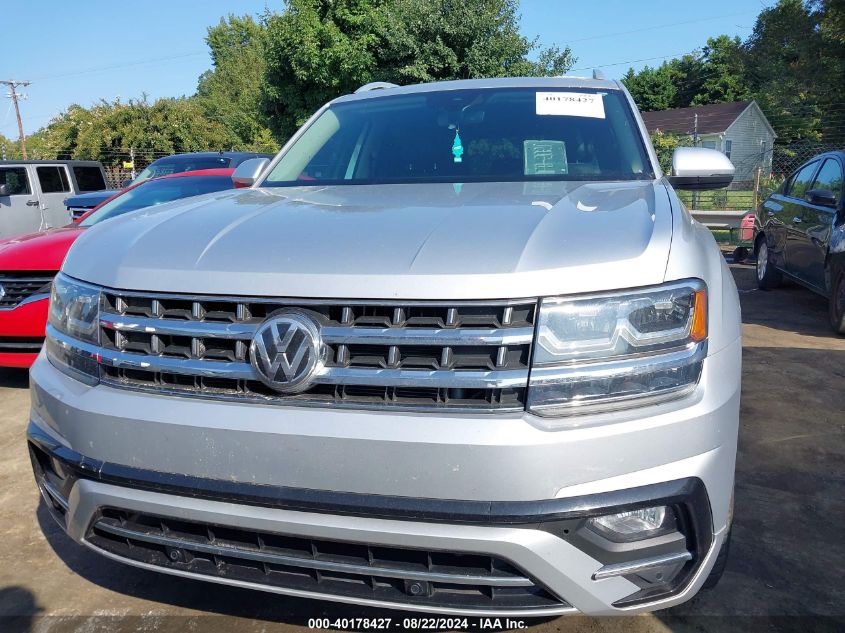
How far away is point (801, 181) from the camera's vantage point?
24.6ft

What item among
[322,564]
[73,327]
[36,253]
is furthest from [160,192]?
[322,564]

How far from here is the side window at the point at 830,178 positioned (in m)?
6.25

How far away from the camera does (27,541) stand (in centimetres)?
288

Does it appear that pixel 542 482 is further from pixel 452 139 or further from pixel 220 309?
pixel 452 139

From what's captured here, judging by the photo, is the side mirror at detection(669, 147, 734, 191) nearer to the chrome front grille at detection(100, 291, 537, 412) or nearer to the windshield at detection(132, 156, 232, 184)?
the chrome front grille at detection(100, 291, 537, 412)

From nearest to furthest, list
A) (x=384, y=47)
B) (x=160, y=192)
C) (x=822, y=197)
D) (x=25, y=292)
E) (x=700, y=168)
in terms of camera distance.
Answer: (x=700, y=168) < (x=25, y=292) < (x=822, y=197) < (x=160, y=192) < (x=384, y=47)

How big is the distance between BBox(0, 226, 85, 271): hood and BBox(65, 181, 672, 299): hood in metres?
2.95

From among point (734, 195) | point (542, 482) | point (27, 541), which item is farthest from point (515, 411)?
point (734, 195)

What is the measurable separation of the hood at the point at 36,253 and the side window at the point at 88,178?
8.45m

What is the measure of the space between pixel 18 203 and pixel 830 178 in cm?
1182

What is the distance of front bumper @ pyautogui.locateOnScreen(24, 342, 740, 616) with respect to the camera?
159 centimetres

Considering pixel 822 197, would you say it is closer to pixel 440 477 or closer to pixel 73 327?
pixel 440 477

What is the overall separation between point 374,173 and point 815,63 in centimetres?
1977

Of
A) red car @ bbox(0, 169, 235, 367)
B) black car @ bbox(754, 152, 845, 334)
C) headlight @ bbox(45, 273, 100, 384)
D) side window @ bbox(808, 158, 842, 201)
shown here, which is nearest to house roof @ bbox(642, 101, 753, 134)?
black car @ bbox(754, 152, 845, 334)
